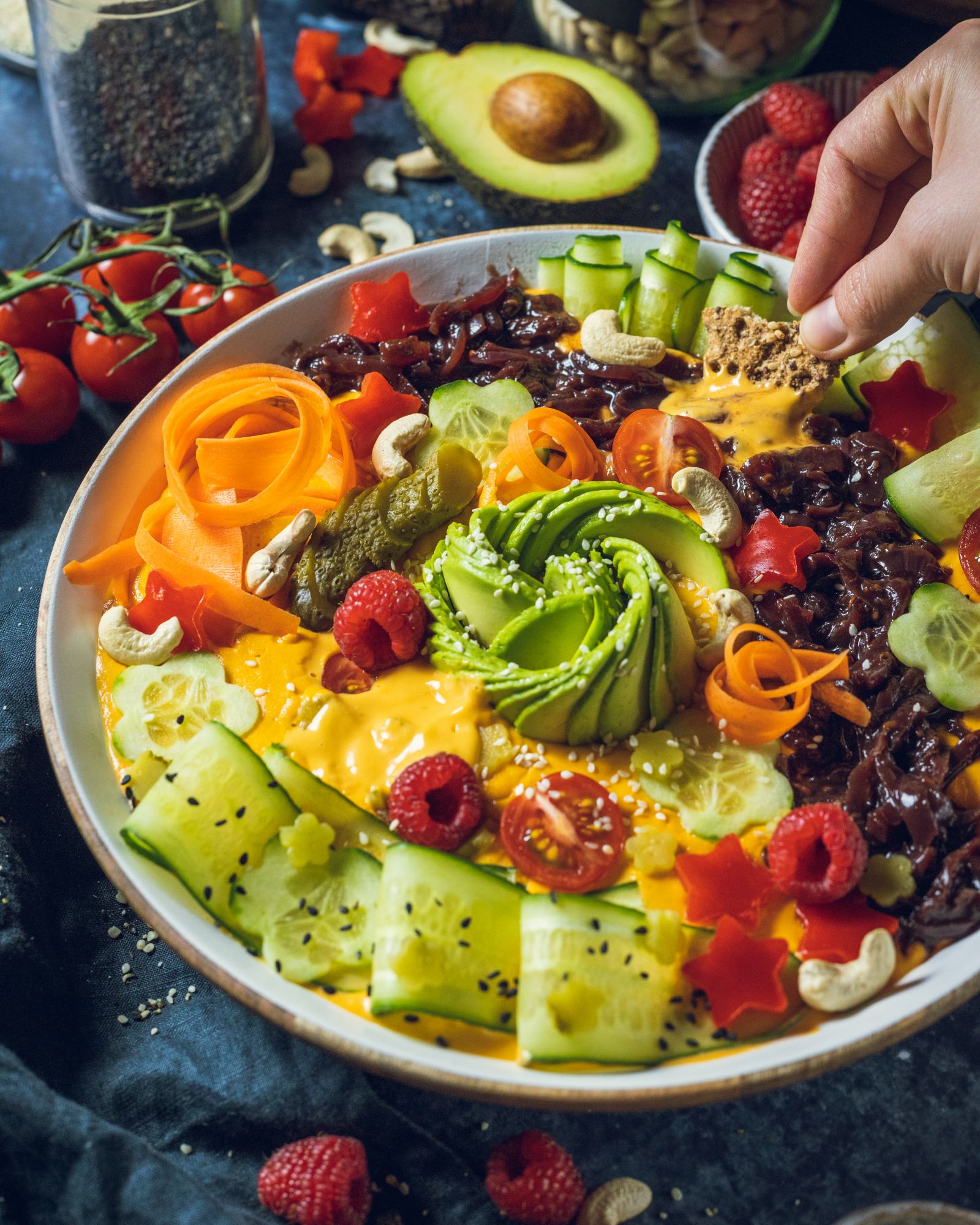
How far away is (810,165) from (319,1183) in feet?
12.6

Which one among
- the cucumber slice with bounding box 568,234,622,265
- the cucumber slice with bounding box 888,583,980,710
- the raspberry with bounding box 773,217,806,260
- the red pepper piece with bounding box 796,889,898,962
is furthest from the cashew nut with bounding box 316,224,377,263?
the red pepper piece with bounding box 796,889,898,962

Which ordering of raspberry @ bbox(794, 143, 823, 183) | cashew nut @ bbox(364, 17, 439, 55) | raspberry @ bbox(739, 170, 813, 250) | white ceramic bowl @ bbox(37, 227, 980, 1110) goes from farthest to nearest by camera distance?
1. cashew nut @ bbox(364, 17, 439, 55)
2. raspberry @ bbox(739, 170, 813, 250)
3. raspberry @ bbox(794, 143, 823, 183)
4. white ceramic bowl @ bbox(37, 227, 980, 1110)

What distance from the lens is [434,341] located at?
12.4ft

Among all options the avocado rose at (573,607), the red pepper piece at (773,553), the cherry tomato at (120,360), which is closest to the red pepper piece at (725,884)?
the avocado rose at (573,607)

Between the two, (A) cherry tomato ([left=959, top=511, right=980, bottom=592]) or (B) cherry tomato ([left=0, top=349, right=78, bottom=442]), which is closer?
(A) cherry tomato ([left=959, top=511, right=980, bottom=592])

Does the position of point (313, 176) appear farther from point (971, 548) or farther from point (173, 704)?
point (971, 548)

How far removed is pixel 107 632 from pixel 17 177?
303 centimetres

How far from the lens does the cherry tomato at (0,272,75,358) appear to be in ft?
13.8

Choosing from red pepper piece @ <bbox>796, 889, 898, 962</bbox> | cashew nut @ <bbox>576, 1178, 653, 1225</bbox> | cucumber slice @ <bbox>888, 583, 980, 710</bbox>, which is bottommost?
cashew nut @ <bbox>576, 1178, 653, 1225</bbox>

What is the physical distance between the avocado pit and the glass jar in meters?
1.08

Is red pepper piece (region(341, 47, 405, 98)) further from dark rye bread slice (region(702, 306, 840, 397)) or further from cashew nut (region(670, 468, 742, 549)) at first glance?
cashew nut (region(670, 468, 742, 549))

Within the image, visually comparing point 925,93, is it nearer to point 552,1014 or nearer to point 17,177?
point 552,1014

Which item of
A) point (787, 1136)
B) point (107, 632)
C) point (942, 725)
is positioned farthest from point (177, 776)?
point (942, 725)

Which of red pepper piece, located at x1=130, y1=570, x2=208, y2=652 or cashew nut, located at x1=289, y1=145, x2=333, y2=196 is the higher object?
cashew nut, located at x1=289, y1=145, x2=333, y2=196
